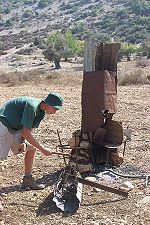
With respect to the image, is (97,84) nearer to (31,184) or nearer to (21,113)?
(21,113)

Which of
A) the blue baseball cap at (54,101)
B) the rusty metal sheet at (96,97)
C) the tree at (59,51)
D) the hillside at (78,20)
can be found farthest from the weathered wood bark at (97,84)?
the hillside at (78,20)

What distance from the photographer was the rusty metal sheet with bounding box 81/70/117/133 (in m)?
6.51

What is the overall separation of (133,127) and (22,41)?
2333 inches

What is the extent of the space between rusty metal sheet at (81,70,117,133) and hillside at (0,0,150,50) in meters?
51.2

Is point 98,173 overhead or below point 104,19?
overhead

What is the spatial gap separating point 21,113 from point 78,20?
7687cm

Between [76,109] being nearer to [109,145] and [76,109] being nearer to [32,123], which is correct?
[109,145]

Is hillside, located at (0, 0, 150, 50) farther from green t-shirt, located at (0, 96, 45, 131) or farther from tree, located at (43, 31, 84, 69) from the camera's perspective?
green t-shirt, located at (0, 96, 45, 131)

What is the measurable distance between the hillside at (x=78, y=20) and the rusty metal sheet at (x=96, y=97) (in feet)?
168

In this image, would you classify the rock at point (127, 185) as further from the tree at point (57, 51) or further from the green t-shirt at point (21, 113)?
the tree at point (57, 51)

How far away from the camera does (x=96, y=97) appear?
6.57m

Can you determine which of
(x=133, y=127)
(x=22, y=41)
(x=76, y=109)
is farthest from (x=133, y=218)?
(x=22, y=41)

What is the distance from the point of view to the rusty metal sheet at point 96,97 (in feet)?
21.4

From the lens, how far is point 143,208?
5332 millimetres
